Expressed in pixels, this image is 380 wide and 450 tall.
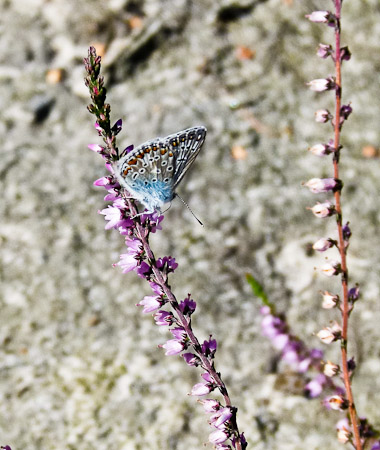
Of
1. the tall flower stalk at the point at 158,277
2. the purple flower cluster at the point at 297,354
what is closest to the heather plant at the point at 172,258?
the tall flower stalk at the point at 158,277

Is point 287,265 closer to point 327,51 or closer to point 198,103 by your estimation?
point 198,103

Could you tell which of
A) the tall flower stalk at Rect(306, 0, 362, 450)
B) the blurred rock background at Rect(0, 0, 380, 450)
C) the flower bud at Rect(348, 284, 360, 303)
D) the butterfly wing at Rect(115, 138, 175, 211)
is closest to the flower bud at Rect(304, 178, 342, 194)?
the tall flower stalk at Rect(306, 0, 362, 450)

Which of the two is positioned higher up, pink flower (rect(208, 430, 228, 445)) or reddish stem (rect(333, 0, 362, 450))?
reddish stem (rect(333, 0, 362, 450))

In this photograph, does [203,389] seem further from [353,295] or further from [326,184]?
[326,184]

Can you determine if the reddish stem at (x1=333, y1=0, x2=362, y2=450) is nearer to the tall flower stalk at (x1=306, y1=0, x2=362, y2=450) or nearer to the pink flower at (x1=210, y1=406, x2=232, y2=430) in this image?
the tall flower stalk at (x1=306, y1=0, x2=362, y2=450)

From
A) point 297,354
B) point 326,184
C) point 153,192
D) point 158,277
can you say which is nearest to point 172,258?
point 158,277
